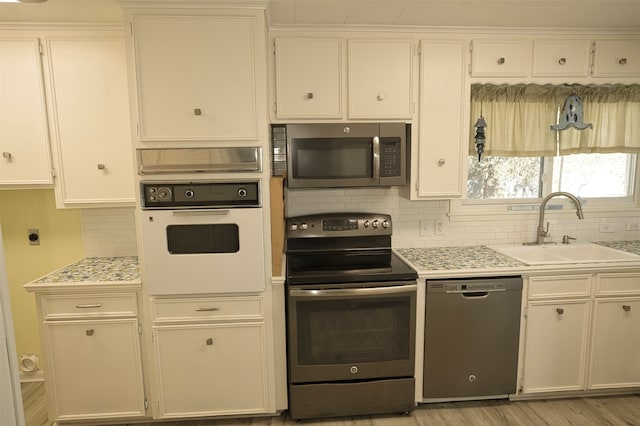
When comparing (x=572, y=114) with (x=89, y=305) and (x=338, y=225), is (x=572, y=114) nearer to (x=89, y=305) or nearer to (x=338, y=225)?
(x=338, y=225)

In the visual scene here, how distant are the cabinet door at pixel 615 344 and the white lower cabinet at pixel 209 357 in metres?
2.05

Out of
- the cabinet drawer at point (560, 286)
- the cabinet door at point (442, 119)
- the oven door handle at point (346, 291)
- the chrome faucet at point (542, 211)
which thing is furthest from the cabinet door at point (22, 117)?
the chrome faucet at point (542, 211)

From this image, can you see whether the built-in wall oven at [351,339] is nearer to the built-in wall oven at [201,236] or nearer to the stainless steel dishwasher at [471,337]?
the stainless steel dishwasher at [471,337]

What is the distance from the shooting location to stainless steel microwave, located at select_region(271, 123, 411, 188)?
2.32 metres

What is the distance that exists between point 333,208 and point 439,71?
1.13 meters

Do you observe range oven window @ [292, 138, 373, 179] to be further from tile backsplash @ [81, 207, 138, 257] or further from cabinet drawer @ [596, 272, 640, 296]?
cabinet drawer @ [596, 272, 640, 296]

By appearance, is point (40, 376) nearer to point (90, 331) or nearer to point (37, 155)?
point (90, 331)

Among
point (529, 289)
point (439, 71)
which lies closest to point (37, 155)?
point (439, 71)

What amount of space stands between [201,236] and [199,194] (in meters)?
0.23

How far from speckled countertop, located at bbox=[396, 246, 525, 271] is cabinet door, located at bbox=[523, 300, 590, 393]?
32 cm

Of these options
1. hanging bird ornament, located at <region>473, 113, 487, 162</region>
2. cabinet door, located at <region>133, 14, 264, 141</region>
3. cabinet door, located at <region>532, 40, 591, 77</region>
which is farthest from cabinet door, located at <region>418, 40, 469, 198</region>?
cabinet door, located at <region>133, 14, 264, 141</region>

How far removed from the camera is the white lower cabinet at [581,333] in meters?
2.32

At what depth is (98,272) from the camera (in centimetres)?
231

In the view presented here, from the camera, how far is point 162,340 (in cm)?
215
